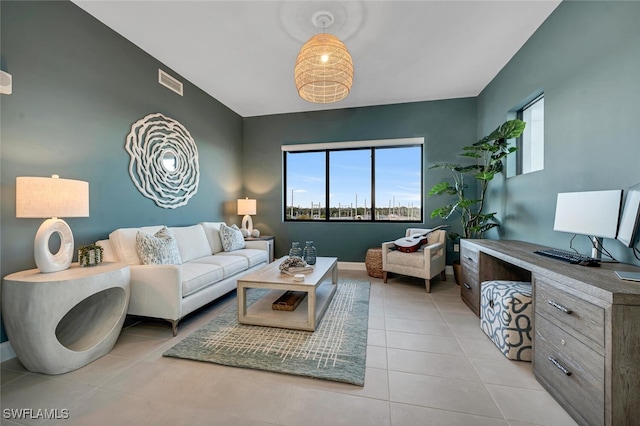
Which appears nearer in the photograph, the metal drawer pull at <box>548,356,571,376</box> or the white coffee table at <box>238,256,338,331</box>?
the metal drawer pull at <box>548,356,571,376</box>

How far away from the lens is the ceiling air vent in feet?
9.86

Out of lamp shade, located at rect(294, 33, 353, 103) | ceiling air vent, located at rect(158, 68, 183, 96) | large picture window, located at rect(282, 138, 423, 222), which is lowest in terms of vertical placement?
large picture window, located at rect(282, 138, 423, 222)

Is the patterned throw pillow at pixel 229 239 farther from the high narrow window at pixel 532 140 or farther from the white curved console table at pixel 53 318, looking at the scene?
the high narrow window at pixel 532 140

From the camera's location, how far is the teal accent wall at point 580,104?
1.55 m

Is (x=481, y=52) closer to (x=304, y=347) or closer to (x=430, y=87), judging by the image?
(x=430, y=87)

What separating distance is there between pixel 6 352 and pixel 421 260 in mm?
3876

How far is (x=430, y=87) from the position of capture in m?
3.56

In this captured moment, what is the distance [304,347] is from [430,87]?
376 centimetres

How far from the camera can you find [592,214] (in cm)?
160

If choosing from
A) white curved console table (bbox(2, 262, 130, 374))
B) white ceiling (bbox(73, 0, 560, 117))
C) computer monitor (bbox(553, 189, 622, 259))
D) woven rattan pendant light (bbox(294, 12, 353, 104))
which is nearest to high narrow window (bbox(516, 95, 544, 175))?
white ceiling (bbox(73, 0, 560, 117))

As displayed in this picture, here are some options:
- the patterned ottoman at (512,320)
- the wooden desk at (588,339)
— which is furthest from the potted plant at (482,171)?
the wooden desk at (588,339)

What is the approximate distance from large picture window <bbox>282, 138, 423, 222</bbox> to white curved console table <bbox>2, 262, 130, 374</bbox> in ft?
10.4

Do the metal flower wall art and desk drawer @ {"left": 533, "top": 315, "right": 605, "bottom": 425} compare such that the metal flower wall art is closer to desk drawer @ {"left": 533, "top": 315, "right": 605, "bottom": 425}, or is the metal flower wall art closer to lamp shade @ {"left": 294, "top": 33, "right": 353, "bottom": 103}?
lamp shade @ {"left": 294, "top": 33, "right": 353, "bottom": 103}

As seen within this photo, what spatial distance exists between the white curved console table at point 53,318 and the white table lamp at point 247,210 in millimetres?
2478
